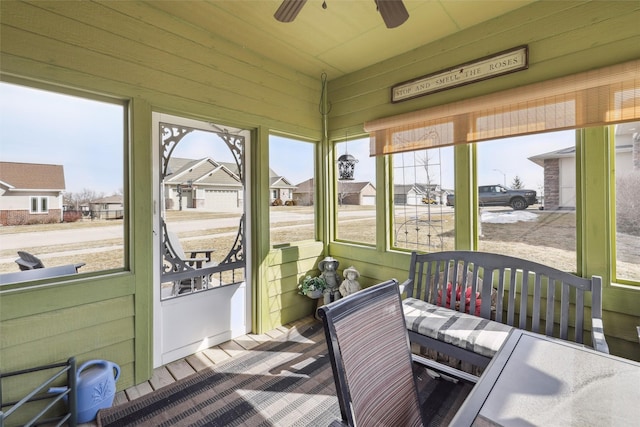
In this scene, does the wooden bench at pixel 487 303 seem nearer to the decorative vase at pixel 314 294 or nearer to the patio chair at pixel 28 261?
the decorative vase at pixel 314 294

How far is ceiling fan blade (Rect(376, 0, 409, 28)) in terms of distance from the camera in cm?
127

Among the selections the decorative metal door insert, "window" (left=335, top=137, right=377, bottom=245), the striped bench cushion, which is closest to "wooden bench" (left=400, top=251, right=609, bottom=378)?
the striped bench cushion

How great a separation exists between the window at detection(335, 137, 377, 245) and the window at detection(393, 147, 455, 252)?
275 millimetres

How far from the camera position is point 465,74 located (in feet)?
8.06

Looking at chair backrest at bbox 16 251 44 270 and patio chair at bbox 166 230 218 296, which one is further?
patio chair at bbox 166 230 218 296

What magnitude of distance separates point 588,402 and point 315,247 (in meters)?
2.68

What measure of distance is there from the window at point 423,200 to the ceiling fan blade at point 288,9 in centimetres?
180

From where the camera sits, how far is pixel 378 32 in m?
2.54

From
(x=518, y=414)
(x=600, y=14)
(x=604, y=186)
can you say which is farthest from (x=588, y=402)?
(x=600, y=14)

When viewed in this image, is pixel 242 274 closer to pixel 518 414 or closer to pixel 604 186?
pixel 518 414

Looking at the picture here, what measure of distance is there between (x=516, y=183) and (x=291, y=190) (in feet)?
6.91

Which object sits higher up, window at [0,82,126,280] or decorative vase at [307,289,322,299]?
window at [0,82,126,280]

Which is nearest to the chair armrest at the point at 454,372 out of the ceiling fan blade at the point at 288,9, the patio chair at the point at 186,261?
the patio chair at the point at 186,261

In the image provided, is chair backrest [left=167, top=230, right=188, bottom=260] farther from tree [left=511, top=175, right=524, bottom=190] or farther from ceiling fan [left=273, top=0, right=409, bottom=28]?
tree [left=511, top=175, right=524, bottom=190]
